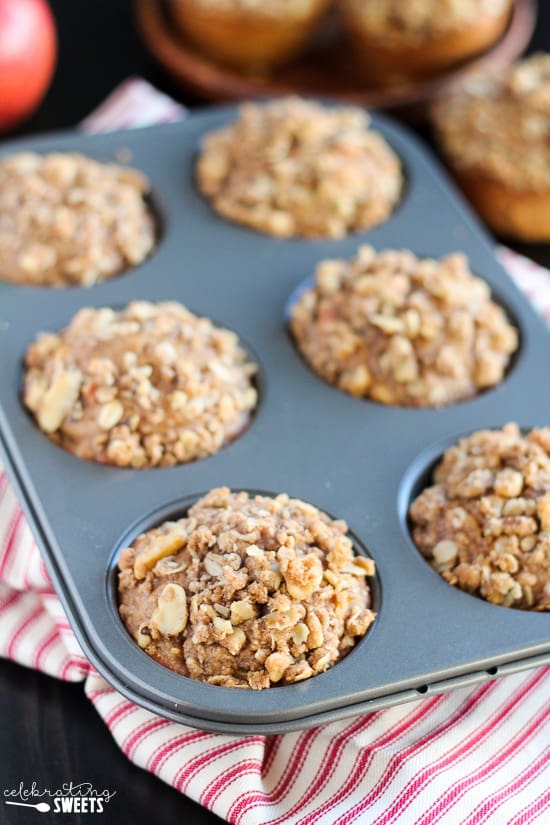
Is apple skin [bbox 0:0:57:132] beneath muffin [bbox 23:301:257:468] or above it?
above

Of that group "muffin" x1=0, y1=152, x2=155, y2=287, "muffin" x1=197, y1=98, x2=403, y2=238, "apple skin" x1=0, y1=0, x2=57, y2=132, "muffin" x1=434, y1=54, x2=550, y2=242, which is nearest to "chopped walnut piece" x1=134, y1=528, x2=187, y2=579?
"muffin" x1=0, y1=152, x2=155, y2=287

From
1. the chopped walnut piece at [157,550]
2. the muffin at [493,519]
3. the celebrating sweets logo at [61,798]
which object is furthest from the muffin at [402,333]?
the celebrating sweets logo at [61,798]

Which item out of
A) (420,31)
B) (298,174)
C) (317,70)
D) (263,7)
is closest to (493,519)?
(298,174)

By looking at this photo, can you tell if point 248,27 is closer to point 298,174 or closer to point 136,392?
point 298,174

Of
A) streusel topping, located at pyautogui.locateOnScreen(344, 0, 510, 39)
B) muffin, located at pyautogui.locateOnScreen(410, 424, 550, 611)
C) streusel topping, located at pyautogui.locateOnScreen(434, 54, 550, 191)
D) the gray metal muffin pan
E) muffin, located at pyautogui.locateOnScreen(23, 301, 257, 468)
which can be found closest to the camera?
the gray metal muffin pan

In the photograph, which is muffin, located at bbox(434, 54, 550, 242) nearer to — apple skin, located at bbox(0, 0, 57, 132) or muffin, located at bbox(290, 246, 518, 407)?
muffin, located at bbox(290, 246, 518, 407)

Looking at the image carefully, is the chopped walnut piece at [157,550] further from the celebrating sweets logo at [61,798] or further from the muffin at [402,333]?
the muffin at [402,333]

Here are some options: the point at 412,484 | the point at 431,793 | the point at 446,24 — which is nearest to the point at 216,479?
the point at 412,484
